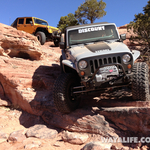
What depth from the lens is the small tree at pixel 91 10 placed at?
75.5 ft

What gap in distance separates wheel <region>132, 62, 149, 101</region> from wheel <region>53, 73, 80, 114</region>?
4.20 ft

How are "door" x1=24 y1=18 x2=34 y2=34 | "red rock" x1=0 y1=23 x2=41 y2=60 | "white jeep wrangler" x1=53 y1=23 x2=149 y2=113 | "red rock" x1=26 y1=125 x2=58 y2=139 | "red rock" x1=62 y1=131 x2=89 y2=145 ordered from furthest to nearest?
"door" x1=24 y1=18 x2=34 y2=34, "red rock" x1=0 y1=23 x2=41 y2=60, "red rock" x1=26 y1=125 x2=58 y2=139, "red rock" x1=62 y1=131 x2=89 y2=145, "white jeep wrangler" x1=53 y1=23 x2=149 y2=113

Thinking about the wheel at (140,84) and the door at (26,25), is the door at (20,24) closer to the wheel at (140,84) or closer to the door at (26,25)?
the door at (26,25)

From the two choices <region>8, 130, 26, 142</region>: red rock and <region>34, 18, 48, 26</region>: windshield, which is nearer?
<region>8, 130, 26, 142</region>: red rock

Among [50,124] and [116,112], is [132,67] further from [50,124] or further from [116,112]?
[50,124]

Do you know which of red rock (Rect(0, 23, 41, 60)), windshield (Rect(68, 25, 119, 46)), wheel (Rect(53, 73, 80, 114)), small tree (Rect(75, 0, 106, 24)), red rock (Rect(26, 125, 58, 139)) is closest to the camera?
wheel (Rect(53, 73, 80, 114))

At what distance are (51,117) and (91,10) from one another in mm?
22354

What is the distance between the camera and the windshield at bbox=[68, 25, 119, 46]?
4074 mm

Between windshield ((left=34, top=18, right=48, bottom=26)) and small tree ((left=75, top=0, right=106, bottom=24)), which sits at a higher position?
small tree ((left=75, top=0, right=106, bottom=24))

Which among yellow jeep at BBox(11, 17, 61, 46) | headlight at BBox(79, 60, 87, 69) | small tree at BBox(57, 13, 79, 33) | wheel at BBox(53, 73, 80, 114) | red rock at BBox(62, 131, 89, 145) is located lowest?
red rock at BBox(62, 131, 89, 145)

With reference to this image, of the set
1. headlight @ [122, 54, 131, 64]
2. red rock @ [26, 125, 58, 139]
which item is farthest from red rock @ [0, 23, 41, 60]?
headlight @ [122, 54, 131, 64]

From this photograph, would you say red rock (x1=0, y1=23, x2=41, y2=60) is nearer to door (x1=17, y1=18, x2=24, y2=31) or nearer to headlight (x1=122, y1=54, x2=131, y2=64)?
headlight (x1=122, y1=54, x2=131, y2=64)

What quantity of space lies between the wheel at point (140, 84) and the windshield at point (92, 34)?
4.72 feet

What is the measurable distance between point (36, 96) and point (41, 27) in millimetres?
7537
